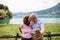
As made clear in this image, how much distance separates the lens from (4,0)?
3840 millimetres

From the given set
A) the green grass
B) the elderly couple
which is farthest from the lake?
the elderly couple

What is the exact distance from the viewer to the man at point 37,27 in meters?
2.70

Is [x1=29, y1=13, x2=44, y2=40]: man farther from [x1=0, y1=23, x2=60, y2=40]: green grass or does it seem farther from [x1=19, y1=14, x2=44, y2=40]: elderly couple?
[x1=0, y1=23, x2=60, y2=40]: green grass

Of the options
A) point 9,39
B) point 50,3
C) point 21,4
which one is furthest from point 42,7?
point 9,39

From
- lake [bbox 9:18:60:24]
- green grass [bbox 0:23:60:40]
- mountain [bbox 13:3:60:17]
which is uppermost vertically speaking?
mountain [bbox 13:3:60:17]

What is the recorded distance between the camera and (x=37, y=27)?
9.06 feet

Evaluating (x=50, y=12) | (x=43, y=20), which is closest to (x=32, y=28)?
(x=43, y=20)

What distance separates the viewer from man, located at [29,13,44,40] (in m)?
2.70

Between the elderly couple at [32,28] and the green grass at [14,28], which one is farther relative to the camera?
the green grass at [14,28]

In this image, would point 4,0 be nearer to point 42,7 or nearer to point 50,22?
point 42,7

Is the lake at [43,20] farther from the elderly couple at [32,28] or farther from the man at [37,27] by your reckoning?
the man at [37,27]

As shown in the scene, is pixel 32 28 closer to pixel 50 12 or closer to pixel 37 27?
pixel 37 27

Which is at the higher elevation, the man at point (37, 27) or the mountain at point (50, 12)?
the mountain at point (50, 12)

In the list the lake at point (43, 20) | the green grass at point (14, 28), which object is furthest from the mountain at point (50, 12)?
the green grass at point (14, 28)
